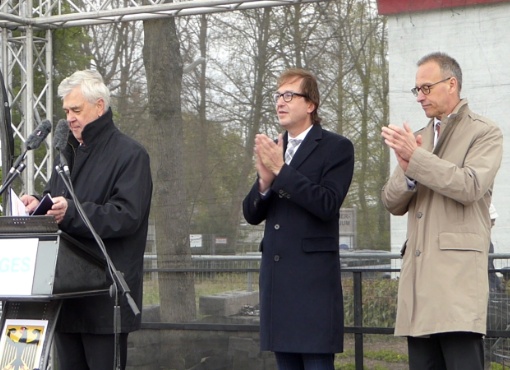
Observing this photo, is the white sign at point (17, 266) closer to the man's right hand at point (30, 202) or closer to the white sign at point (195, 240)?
the man's right hand at point (30, 202)

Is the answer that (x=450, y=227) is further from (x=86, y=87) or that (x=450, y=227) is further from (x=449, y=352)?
(x=86, y=87)

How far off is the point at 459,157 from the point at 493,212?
5.64ft

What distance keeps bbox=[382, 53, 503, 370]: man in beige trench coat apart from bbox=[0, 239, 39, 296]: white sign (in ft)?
5.31

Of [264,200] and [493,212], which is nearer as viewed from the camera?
[264,200]

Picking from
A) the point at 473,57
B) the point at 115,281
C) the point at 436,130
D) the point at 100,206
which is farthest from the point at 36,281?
the point at 473,57

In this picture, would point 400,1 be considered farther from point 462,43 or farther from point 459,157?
point 459,157

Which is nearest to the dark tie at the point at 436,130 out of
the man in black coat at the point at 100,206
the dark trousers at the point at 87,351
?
the man in black coat at the point at 100,206

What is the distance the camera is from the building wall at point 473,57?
5.47 m

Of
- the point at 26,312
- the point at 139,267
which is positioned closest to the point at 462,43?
the point at 139,267

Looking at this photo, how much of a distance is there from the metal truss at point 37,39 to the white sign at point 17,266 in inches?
109

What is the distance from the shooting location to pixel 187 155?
655 centimetres

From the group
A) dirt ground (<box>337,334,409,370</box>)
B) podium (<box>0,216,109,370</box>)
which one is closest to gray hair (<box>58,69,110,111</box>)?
podium (<box>0,216,109,370</box>)

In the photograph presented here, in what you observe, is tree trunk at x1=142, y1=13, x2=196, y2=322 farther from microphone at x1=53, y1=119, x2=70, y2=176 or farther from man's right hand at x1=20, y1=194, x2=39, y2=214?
microphone at x1=53, y1=119, x2=70, y2=176

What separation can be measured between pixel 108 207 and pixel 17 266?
50 cm
